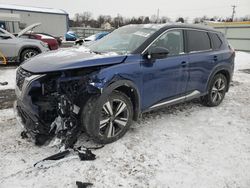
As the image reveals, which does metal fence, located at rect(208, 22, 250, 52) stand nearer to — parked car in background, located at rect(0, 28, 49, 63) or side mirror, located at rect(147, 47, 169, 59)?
parked car in background, located at rect(0, 28, 49, 63)

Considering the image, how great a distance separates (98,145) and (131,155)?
0.52m

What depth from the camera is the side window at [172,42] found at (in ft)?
13.4

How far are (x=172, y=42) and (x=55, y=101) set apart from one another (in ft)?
7.71

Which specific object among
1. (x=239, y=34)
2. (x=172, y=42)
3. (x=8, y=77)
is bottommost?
(x=8, y=77)

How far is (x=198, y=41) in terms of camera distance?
484 cm

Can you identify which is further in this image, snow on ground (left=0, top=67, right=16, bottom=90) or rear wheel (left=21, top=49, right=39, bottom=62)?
rear wheel (left=21, top=49, right=39, bottom=62)

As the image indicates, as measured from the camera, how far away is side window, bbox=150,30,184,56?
161 inches

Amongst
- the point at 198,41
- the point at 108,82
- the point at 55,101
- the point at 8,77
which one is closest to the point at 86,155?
the point at 55,101

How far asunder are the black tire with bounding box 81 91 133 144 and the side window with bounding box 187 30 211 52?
1881mm

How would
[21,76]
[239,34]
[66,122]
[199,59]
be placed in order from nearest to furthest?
[66,122] → [21,76] → [199,59] → [239,34]

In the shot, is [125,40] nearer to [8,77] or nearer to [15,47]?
[8,77]

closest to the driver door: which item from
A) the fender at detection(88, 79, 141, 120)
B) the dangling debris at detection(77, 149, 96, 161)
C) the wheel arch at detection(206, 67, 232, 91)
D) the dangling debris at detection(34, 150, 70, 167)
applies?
the fender at detection(88, 79, 141, 120)

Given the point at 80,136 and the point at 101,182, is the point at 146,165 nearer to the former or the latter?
the point at 101,182

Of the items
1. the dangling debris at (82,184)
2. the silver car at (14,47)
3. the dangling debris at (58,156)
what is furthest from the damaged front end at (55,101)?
the silver car at (14,47)
